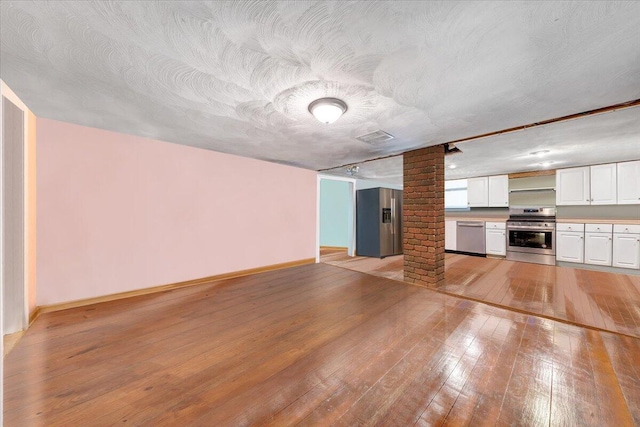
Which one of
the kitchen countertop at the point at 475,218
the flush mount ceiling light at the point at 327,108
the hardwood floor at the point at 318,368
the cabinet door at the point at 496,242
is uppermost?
the flush mount ceiling light at the point at 327,108

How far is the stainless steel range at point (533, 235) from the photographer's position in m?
5.16

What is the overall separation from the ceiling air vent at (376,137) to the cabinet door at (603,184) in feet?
15.6

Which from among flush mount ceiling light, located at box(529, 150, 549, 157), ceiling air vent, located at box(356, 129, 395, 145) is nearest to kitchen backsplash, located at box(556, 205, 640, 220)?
flush mount ceiling light, located at box(529, 150, 549, 157)

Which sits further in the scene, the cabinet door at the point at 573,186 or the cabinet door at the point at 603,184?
the cabinet door at the point at 573,186

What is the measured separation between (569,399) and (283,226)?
4.37 m

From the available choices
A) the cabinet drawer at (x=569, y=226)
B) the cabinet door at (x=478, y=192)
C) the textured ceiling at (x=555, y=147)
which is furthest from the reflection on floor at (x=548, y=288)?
the textured ceiling at (x=555, y=147)

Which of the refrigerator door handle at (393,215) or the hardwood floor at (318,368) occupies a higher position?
the refrigerator door handle at (393,215)

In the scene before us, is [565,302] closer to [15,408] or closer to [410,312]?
[410,312]

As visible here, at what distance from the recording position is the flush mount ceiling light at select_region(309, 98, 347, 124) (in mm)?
2198

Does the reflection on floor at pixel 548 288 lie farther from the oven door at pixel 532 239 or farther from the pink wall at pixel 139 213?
the pink wall at pixel 139 213

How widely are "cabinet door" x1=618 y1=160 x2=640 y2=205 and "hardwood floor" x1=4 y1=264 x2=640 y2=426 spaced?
13.7ft

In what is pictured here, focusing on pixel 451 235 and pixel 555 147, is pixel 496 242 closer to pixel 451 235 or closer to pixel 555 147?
pixel 451 235

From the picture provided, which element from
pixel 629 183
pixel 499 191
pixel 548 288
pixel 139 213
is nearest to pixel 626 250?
pixel 629 183

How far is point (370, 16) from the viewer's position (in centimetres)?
135
